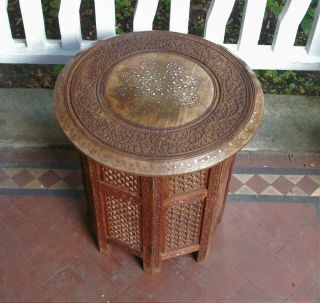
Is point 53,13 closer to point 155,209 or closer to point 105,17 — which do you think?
point 105,17

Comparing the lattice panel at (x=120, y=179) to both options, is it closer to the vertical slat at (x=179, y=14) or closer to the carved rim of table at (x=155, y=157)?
the carved rim of table at (x=155, y=157)

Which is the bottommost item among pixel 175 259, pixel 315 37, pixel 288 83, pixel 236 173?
A: pixel 175 259

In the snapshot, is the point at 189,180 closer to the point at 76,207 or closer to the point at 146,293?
the point at 146,293

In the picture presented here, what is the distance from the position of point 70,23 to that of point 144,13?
0.50 m

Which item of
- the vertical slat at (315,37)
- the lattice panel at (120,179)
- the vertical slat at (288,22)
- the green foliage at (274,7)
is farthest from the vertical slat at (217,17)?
the lattice panel at (120,179)

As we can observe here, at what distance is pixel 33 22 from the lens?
123 inches

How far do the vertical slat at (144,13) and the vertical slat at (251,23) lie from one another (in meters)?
0.61

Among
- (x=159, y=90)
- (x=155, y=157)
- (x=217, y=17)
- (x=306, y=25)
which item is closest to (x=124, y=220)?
(x=155, y=157)

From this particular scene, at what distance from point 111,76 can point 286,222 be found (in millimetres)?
1540

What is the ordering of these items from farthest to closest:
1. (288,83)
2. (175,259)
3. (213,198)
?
(288,83)
(175,259)
(213,198)

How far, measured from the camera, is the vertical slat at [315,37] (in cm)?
321

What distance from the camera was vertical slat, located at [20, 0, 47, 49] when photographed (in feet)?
9.98

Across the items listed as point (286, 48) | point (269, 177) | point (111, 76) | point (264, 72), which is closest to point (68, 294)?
point (111, 76)

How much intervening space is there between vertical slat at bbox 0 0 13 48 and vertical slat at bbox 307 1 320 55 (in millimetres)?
2083
